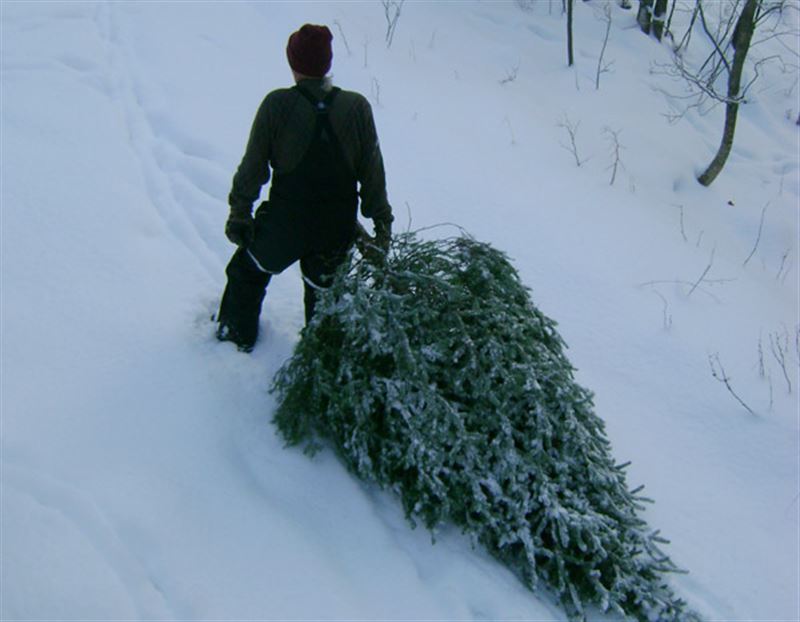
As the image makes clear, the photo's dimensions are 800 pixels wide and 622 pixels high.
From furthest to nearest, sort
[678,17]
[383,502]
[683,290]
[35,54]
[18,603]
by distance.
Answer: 1. [678,17]
2. [35,54]
3. [683,290]
4. [383,502]
5. [18,603]

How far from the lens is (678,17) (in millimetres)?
13070

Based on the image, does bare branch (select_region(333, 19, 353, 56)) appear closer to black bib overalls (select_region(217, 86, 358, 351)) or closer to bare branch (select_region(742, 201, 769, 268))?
bare branch (select_region(742, 201, 769, 268))

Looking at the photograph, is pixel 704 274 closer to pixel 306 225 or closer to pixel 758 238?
pixel 758 238

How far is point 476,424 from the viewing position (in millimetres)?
3010

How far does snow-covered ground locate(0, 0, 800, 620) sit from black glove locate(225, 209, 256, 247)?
2.34 ft

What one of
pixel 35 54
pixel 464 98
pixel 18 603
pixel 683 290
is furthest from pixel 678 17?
pixel 18 603

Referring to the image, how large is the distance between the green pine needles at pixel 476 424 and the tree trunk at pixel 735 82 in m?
6.23

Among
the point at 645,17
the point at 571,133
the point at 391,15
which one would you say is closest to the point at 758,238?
the point at 571,133

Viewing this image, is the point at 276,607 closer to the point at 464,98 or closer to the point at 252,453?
the point at 252,453

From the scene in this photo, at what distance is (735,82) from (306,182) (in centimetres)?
685

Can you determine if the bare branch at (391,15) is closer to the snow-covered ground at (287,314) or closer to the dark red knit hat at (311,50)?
the snow-covered ground at (287,314)

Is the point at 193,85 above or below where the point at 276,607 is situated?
above

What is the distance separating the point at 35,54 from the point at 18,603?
5994 millimetres

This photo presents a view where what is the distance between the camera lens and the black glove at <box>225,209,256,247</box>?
332 centimetres
